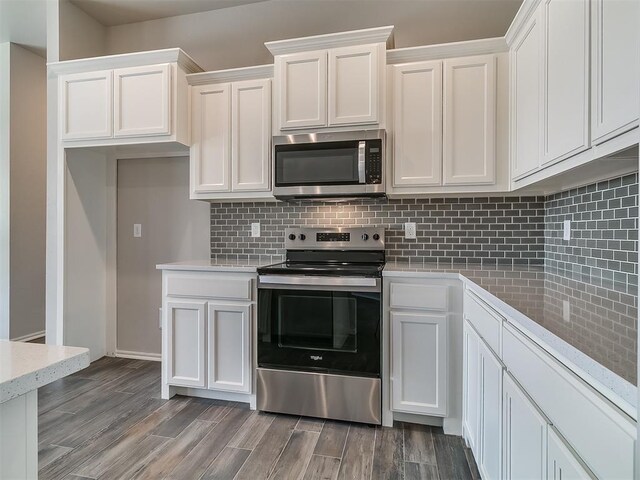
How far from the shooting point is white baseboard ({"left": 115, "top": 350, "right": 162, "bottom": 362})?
3.20m

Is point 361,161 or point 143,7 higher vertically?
point 143,7

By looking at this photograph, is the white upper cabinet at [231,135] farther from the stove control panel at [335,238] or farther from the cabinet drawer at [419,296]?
the cabinet drawer at [419,296]

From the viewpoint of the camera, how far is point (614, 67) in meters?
1.08

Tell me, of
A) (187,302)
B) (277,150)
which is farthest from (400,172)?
(187,302)

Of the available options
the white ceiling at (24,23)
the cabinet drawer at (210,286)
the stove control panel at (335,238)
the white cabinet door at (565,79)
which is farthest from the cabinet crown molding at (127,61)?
the white cabinet door at (565,79)

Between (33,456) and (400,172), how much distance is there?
2116mm

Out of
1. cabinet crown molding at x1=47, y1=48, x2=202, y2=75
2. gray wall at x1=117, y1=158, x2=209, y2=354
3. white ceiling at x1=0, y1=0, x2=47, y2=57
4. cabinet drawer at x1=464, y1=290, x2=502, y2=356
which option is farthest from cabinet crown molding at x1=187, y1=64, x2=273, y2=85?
cabinet drawer at x1=464, y1=290, x2=502, y2=356

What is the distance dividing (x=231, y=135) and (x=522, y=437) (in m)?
2.34

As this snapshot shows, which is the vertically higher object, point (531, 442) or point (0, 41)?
point (0, 41)

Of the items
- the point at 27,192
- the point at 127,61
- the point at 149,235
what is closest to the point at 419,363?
the point at 149,235

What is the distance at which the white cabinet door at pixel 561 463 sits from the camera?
2.43 feet

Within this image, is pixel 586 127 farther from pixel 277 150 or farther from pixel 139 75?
pixel 139 75

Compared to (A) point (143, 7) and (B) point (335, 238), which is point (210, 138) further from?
(A) point (143, 7)

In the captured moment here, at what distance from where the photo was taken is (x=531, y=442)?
100 cm
